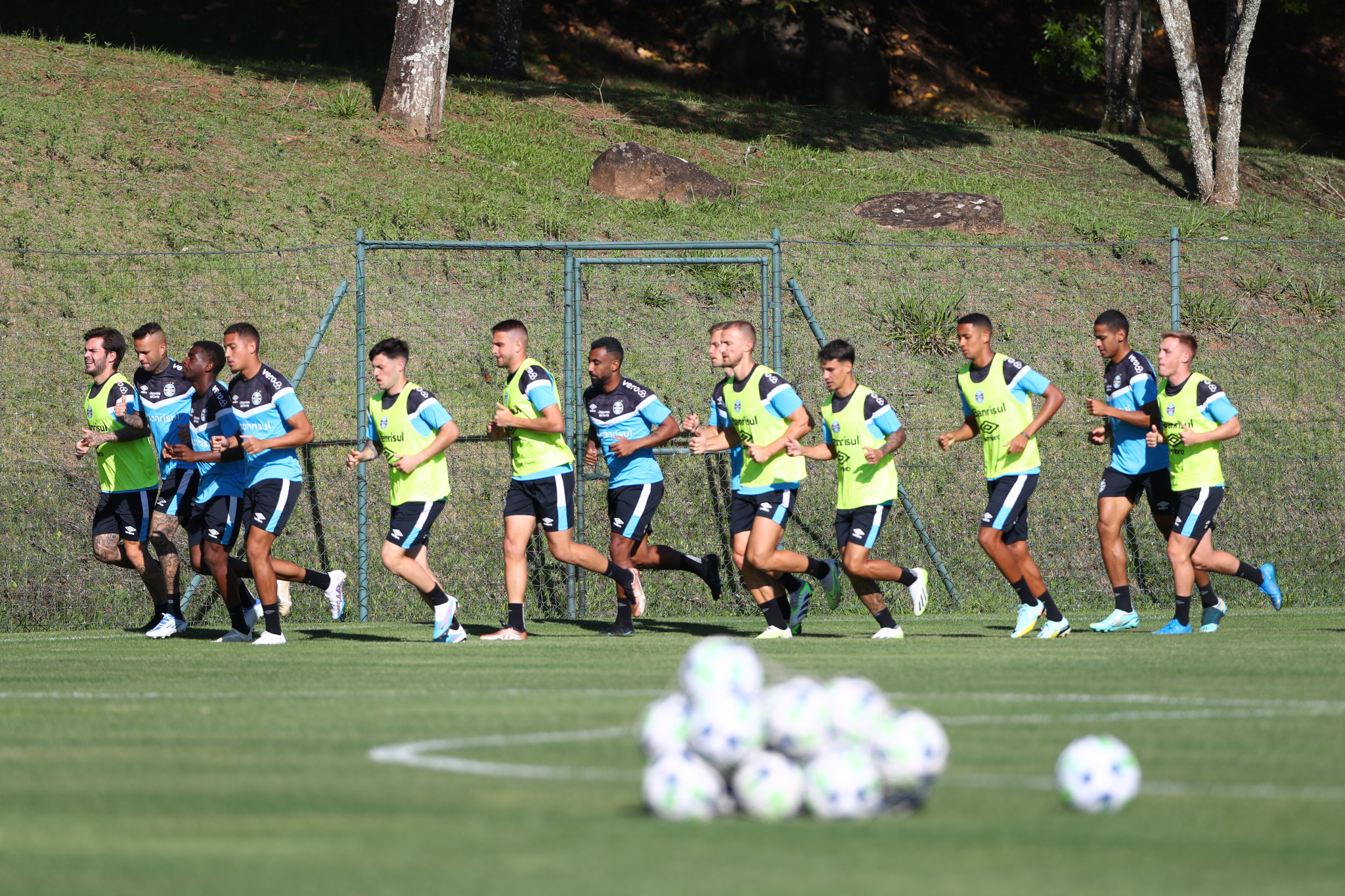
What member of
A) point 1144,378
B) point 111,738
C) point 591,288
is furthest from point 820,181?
point 111,738

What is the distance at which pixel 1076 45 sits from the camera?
103 feet

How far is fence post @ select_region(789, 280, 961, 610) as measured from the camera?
13531 mm

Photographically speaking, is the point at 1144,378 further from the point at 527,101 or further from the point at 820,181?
the point at 527,101

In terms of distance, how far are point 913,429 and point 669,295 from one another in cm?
379

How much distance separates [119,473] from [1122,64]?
24.1 meters

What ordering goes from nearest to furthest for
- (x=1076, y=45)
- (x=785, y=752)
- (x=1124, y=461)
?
(x=785, y=752) < (x=1124, y=461) < (x=1076, y=45)

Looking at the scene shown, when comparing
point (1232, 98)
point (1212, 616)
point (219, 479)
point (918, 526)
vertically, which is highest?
point (1232, 98)

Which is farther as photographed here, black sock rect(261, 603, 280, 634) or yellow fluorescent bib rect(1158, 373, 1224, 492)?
yellow fluorescent bib rect(1158, 373, 1224, 492)

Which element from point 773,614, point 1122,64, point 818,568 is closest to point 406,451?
point 773,614

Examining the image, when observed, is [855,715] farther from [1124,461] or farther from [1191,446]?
[1124,461]

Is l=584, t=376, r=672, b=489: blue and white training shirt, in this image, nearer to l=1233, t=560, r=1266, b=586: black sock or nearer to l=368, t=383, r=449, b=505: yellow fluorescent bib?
l=368, t=383, r=449, b=505: yellow fluorescent bib

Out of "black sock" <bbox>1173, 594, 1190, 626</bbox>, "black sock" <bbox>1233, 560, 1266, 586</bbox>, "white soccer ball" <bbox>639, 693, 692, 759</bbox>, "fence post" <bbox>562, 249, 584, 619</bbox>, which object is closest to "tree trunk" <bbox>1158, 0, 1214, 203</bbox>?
"black sock" <bbox>1233, 560, 1266, 586</bbox>

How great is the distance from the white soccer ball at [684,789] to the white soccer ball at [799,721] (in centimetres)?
22

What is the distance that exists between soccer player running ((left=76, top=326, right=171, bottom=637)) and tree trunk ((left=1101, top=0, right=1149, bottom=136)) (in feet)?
75.0
